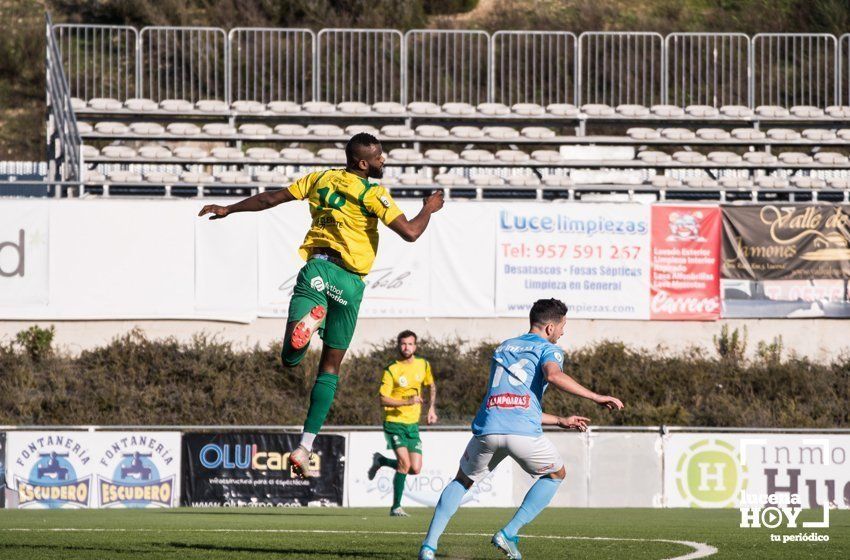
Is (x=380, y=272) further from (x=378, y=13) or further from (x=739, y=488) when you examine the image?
(x=378, y=13)

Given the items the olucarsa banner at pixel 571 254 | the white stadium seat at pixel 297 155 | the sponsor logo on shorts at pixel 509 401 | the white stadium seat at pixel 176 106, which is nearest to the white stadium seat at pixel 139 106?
the white stadium seat at pixel 176 106

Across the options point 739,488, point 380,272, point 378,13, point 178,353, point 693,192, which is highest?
point 378,13

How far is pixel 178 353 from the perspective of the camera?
2528 cm

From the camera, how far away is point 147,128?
1095 inches

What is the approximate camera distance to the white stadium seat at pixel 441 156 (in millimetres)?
27562

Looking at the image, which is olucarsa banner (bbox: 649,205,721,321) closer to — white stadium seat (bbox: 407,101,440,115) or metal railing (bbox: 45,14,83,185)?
white stadium seat (bbox: 407,101,440,115)

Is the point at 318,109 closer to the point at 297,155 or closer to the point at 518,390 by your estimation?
the point at 297,155

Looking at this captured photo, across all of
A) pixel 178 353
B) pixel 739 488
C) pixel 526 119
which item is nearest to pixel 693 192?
pixel 526 119

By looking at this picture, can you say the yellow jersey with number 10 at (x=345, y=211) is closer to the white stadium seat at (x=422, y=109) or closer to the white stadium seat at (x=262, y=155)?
the white stadium seat at (x=262, y=155)

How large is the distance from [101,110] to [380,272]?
25.2ft

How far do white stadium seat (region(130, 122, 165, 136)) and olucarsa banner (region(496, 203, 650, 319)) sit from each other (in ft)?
26.1

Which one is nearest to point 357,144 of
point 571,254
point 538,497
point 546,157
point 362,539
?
point 538,497

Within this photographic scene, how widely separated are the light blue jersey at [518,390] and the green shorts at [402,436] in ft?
25.1

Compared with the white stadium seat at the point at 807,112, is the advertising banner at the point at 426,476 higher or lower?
lower
